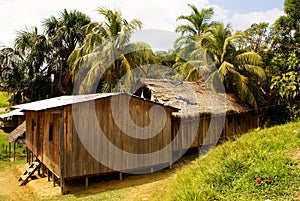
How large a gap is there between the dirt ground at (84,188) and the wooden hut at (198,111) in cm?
214

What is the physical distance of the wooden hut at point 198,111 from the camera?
12484 mm

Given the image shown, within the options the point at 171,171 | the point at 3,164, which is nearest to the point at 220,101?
the point at 171,171

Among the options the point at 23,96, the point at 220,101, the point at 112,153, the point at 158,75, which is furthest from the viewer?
the point at 158,75

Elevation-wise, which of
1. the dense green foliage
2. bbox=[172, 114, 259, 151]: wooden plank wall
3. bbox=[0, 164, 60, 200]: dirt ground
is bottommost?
the dense green foliage

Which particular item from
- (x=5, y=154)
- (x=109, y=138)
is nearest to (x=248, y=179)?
(x=109, y=138)

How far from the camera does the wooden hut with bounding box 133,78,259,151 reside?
1248cm

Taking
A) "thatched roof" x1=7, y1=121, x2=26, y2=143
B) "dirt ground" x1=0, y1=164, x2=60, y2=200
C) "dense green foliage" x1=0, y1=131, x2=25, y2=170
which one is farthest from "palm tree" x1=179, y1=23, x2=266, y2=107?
"dense green foliage" x1=0, y1=131, x2=25, y2=170

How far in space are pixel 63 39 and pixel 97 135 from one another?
13499 mm

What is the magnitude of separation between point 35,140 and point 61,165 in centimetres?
430

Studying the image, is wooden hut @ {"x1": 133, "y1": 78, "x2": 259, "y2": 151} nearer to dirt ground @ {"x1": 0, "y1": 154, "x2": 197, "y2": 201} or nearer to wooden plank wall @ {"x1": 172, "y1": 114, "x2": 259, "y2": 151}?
wooden plank wall @ {"x1": 172, "y1": 114, "x2": 259, "y2": 151}

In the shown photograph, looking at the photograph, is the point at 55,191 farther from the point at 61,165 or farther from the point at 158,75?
the point at 158,75

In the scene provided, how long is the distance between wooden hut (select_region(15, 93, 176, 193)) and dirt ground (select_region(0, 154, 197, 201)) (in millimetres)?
474

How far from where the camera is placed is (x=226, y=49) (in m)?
17.2

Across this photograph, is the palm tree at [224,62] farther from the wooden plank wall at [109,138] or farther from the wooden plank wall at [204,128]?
the wooden plank wall at [109,138]
